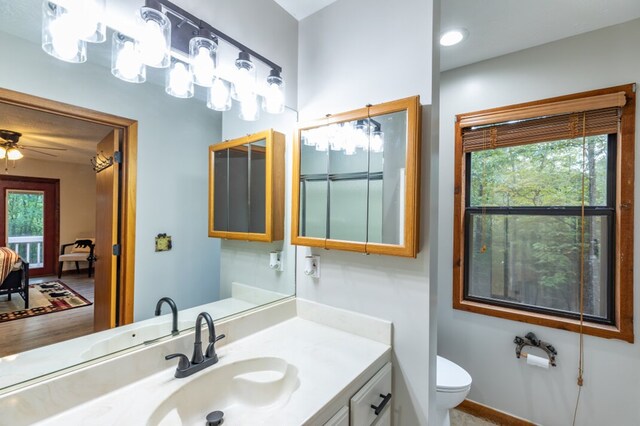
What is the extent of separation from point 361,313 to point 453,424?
1.43 meters

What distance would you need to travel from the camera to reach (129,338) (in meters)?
1.03

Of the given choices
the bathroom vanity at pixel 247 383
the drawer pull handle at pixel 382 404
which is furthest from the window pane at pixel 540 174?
the drawer pull handle at pixel 382 404

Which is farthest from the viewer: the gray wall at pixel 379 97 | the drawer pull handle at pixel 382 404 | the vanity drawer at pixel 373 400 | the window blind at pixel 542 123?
the window blind at pixel 542 123

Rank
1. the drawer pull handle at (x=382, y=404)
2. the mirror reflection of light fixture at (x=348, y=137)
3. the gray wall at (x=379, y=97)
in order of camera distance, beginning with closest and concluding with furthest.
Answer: the drawer pull handle at (x=382, y=404) < the gray wall at (x=379, y=97) < the mirror reflection of light fixture at (x=348, y=137)

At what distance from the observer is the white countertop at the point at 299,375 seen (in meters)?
0.79

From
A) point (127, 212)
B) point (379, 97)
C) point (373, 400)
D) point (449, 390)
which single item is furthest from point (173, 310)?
point (449, 390)

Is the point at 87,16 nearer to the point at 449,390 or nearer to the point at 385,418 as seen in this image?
the point at 385,418

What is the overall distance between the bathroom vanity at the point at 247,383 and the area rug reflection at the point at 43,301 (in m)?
0.22

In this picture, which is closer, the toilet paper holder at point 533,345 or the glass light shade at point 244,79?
the glass light shade at point 244,79

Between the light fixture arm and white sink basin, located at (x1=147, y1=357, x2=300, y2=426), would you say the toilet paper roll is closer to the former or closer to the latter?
white sink basin, located at (x1=147, y1=357, x2=300, y2=426)

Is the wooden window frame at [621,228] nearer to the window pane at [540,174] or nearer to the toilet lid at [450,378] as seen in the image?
the window pane at [540,174]

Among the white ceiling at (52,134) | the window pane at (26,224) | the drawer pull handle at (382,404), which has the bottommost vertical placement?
the drawer pull handle at (382,404)

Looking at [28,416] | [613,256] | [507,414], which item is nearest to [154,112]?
[28,416]

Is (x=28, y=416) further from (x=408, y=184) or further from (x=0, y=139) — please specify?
(x=408, y=184)
